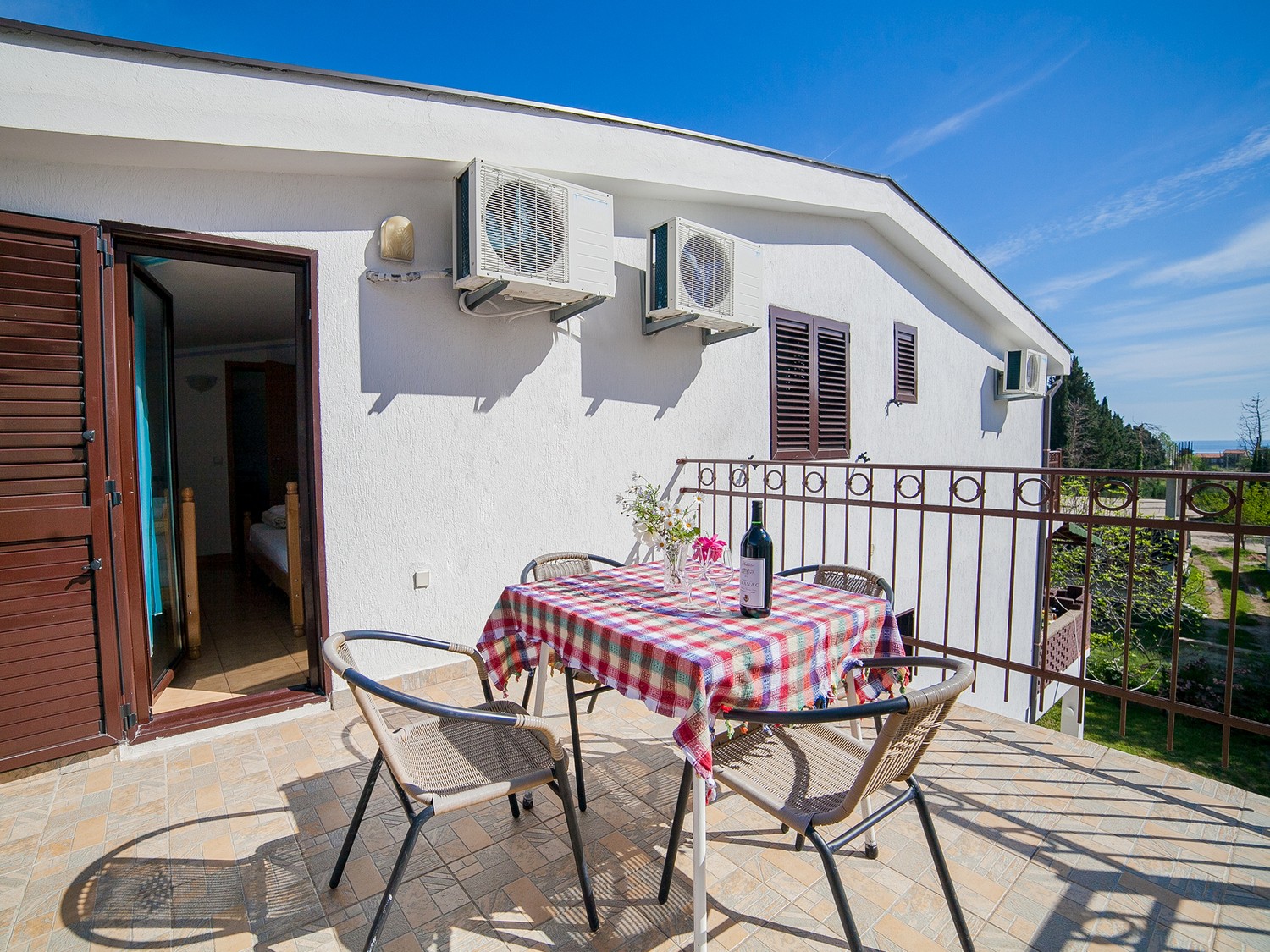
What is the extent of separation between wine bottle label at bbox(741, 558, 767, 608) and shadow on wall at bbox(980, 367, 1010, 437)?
8.22m

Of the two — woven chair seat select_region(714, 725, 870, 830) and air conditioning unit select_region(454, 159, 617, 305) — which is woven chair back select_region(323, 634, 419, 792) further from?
air conditioning unit select_region(454, 159, 617, 305)

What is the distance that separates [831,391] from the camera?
19.5ft

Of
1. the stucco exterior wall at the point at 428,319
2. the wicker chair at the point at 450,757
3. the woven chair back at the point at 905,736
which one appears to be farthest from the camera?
the stucco exterior wall at the point at 428,319

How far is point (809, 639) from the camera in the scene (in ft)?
5.34

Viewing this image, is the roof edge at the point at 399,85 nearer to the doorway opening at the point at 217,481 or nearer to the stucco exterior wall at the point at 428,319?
the stucco exterior wall at the point at 428,319

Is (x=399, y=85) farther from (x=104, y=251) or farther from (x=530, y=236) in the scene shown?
(x=104, y=251)

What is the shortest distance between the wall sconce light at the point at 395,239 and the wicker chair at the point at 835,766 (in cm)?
288

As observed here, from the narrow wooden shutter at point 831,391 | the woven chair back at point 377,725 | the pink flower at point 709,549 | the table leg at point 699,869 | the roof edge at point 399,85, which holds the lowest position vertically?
the table leg at point 699,869

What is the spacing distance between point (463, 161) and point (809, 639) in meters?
3.00

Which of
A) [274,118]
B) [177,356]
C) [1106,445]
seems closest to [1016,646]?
[274,118]

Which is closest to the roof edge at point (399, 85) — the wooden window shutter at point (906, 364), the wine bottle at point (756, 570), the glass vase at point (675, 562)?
the wooden window shutter at point (906, 364)

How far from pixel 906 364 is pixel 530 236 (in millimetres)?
5349

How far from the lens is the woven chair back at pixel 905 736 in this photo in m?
1.18

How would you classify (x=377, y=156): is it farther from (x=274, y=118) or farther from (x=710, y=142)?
(x=710, y=142)
